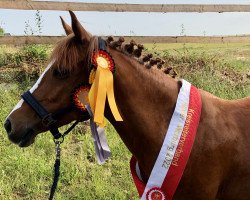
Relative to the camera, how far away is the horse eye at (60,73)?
2.88m

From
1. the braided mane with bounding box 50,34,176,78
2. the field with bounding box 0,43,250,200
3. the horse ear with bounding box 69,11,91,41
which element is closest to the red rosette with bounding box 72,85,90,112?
the braided mane with bounding box 50,34,176,78

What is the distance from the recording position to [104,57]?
9.48ft

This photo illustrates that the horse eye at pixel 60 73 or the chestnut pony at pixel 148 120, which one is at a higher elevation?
the horse eye at pixel 60 73

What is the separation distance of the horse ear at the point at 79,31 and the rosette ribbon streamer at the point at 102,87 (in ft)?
0.44

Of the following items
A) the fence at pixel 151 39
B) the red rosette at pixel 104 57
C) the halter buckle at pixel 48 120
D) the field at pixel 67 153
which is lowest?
the field at pixel 67 153

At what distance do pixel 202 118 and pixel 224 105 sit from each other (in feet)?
0.92

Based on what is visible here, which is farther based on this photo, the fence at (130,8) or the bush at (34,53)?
the fence at (130,8)

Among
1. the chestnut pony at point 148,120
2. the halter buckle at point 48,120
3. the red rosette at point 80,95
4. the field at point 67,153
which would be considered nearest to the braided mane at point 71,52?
the chestnut pony at point 148,120

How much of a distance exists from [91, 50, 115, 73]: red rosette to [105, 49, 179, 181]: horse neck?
0.05 meters

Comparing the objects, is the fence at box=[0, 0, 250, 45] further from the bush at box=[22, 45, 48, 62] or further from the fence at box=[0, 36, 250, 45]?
the bush at box=[22, 45, 48, 62]

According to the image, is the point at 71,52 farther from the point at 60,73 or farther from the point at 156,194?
the point at 156,194

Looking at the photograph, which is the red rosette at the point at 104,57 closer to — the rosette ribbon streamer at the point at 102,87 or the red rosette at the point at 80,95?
the rosette ribbon streamer at the point at 102,87

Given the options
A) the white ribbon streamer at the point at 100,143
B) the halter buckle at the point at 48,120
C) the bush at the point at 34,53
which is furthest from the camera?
the bush at the point at 34,53

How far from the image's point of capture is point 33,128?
9.95ft
